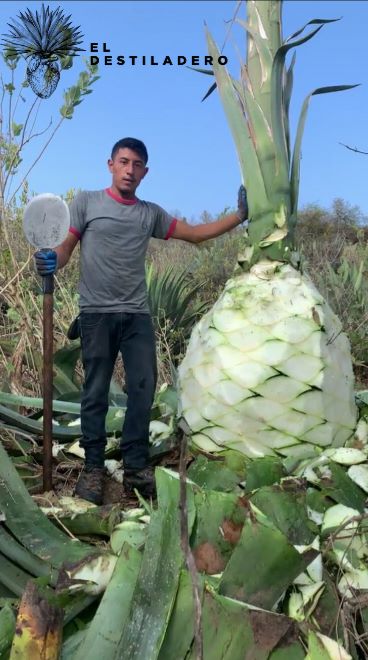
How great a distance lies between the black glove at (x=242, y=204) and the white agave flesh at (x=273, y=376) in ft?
1.39

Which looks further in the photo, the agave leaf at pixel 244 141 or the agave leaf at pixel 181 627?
the agave leaf at pixel 244 141

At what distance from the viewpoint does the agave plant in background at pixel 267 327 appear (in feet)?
7.39

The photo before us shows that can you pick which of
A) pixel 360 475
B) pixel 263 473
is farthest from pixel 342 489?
pixel 263 473

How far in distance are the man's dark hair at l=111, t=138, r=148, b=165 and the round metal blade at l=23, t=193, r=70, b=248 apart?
51 centimetres

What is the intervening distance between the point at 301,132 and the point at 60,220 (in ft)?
3.14

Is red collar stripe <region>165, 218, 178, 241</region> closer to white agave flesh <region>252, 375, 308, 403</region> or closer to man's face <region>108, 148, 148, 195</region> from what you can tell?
man's face <region>108, 148, 148, 195</region>

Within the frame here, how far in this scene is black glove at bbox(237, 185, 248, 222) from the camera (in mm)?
2641

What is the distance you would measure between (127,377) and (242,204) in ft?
2.72

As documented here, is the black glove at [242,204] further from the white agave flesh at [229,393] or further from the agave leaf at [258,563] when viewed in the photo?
the agave leaf at [258,563]

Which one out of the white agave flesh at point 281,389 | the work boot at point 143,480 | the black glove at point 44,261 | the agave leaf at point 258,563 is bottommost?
the work boot at point 143,480

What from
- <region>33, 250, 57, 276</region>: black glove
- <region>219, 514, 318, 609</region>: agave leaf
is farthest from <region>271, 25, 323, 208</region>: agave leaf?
<region>219, 514, 318, 609</region>: agave leaf

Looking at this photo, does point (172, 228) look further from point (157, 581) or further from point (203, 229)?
point (157, 581)

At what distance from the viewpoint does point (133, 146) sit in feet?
9.21

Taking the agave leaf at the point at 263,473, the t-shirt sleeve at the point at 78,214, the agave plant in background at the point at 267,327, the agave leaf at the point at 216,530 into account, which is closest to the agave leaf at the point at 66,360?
the t-shirt sleeve at the point at 78,214
